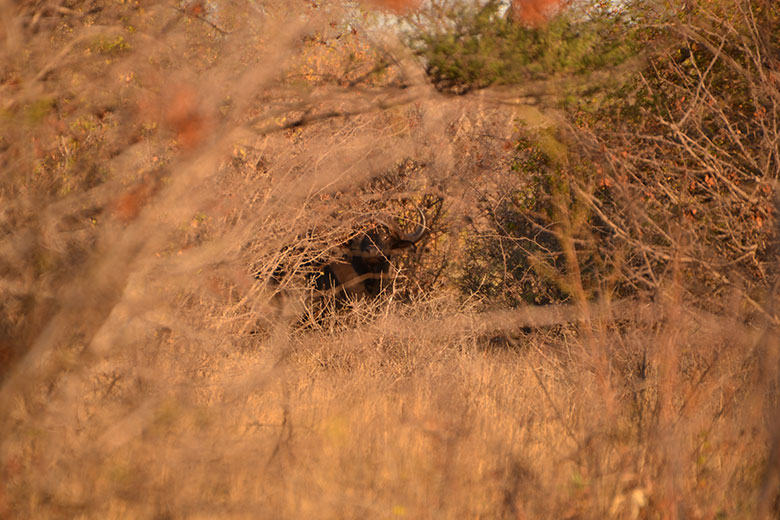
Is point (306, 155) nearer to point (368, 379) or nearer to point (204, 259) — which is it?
point (204, 259)

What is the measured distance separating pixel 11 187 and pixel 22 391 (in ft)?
2.64

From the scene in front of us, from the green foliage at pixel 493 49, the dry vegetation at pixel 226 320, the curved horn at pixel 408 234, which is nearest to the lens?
the dry vegetation at pixel 226 320

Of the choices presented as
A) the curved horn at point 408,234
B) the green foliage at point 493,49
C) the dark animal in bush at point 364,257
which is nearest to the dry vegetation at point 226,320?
the green foliage at point 493,49

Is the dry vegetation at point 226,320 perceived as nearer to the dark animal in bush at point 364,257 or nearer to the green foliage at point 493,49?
the green foliage at point 493,49

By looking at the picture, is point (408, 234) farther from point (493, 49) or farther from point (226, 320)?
point (493, 49)

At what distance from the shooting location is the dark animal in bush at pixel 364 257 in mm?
9836

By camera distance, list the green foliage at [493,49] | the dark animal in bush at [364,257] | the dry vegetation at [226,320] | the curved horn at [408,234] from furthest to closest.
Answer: the dark animal in bush at [364,257]
the curved horn at [408,234]
the green foliage at [493,49]
the dry vegetation at [226,320]

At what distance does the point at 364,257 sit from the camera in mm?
10305

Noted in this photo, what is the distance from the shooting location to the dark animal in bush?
9836 mm

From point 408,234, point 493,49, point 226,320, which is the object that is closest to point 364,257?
point 408,234

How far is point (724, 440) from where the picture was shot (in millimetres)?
3730

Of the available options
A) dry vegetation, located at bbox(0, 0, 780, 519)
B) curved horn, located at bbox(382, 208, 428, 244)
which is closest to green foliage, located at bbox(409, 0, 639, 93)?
dry vegetation, located at bbox(0, 0, 780, 519)

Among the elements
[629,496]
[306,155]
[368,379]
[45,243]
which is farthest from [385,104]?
[368,379]

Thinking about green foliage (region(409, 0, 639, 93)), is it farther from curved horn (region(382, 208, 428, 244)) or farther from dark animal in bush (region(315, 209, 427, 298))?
dark animal in bush (region(315, 209, 427, 298))
